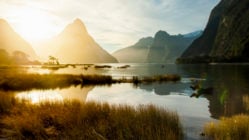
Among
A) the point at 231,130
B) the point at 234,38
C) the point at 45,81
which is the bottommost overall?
the point at 231,130

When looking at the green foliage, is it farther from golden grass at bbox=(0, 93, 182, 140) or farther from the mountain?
the mountain

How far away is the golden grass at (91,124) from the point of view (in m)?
9.83

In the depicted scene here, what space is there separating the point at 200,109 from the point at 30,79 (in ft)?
88.6

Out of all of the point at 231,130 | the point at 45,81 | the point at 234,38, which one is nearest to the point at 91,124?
the point at 231,130

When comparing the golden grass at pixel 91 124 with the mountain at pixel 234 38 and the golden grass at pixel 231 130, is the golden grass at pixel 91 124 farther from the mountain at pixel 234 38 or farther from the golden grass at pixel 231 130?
the mountain at pixel 234 38

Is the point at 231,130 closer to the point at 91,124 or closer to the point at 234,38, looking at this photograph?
the point at 91,124

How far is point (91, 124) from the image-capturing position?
11.2 meters

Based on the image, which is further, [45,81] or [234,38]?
[234,38]

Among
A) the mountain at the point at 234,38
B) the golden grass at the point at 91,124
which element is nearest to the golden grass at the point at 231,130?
the golden grass at the point at 91,124

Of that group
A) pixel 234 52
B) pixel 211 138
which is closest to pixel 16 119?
pixel 211 138

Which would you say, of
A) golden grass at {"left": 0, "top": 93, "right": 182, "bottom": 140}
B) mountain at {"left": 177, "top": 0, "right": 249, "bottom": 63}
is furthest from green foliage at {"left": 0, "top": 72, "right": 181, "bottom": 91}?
mountain at {"left": 177, "top": 0, "right": 249, "bottom": 63}

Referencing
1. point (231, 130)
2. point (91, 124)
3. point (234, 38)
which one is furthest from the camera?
point (234, 38)

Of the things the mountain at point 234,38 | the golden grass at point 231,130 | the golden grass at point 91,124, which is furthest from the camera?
the mountain at point 234,38

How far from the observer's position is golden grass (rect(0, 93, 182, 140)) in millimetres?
9828
